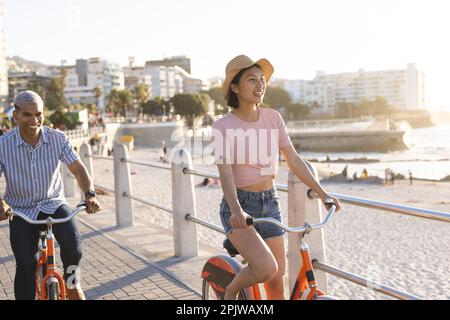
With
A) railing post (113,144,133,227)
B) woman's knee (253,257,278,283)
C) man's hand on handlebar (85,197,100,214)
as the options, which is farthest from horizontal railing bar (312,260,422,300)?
railing post (113,144,133,227)

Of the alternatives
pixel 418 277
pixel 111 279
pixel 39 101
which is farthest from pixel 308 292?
pixel 418 277

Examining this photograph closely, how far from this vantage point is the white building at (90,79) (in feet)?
466

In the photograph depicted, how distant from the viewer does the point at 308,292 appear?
8.46 ft

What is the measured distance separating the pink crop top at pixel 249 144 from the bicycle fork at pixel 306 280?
1.47 ft

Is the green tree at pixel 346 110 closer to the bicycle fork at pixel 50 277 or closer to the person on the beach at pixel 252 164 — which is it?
the person on the beach at pixel 252 164

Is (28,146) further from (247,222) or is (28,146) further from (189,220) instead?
(189,220)

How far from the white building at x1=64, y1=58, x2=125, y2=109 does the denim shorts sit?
141 metres

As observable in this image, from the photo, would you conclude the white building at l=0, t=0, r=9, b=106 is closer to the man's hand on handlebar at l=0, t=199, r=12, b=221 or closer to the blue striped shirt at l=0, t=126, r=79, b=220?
the blue striped shirt at l=0, t=126, r=79, b=220

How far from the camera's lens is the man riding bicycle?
3168 mm

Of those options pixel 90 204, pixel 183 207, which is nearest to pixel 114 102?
pixel 183 207

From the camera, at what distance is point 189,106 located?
106250 mm

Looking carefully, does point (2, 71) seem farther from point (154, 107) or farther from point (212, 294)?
point (212, 294)

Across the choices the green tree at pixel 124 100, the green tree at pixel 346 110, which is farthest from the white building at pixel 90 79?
the green tree at pixel 346 110
